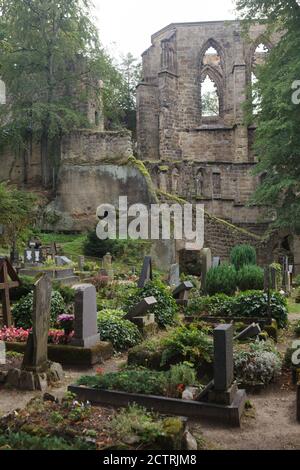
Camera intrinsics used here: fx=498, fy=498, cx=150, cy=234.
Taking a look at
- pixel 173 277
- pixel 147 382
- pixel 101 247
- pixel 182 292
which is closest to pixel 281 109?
pixel 173 277

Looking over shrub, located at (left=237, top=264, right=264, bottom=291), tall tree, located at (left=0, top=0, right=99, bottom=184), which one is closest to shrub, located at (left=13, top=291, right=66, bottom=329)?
shrub, located at (left=237, top=264, right=264, bottom=291)

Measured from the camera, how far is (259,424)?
6.05 metres

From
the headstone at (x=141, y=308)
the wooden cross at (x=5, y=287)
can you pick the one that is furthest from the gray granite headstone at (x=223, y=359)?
the wooden cross at (x=5, y=287)

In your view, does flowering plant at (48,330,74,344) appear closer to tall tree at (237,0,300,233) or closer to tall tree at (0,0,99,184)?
tall tree at (237,0,300,233)

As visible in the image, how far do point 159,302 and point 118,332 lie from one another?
2166mm

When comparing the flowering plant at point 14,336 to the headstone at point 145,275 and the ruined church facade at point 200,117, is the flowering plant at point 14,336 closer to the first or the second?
the headstone at point 145,275

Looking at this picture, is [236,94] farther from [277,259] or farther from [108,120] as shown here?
[277,259]

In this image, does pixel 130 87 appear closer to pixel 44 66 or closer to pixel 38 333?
pixel 44 66

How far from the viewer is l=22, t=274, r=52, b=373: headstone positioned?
7.44 meters

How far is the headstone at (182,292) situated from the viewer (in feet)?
44.5

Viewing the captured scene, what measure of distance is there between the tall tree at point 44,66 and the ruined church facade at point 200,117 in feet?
18.9

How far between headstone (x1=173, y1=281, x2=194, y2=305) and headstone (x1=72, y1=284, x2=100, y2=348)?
15.3 ft

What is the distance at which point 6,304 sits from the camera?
1040 centimetres

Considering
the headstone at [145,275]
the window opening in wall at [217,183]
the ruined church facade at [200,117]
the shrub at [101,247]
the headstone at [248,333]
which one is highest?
the ruined church facade at [200,117]
